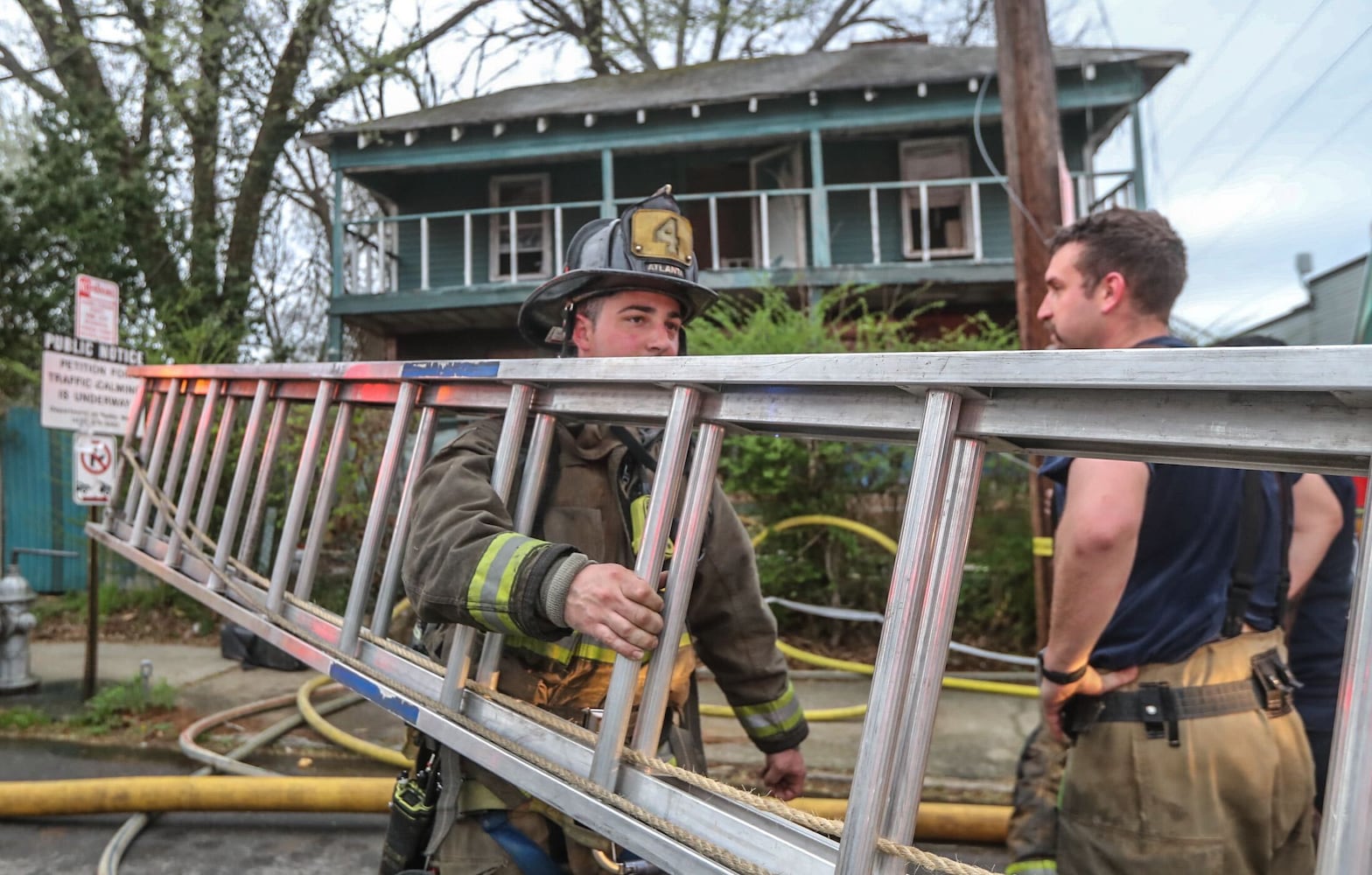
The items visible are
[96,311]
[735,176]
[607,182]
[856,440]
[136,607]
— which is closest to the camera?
[856,440]

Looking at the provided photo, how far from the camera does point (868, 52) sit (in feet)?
44.8

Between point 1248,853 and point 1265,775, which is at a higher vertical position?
point 1265,775

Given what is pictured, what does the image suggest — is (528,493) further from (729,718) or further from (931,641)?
(729,718)

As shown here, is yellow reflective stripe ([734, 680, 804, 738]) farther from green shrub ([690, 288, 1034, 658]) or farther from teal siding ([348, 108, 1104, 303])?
teal siding ([348, 108, 1104, 303])

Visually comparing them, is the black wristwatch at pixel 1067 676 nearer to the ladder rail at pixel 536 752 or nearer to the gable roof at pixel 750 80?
the ladder rail at pixel 536 752

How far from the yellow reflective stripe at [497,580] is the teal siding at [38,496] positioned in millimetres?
9314

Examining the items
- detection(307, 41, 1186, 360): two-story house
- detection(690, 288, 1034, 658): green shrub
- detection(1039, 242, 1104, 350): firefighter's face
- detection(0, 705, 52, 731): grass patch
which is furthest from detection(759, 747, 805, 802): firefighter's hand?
detection(307, 41, 1186, 360): two-story house

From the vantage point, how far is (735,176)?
14.2 metres

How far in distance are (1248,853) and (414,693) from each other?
167cm

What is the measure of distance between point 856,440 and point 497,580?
574 millimetres

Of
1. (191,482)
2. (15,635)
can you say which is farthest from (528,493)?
(15,635)

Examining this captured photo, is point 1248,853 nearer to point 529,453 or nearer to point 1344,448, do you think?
Answer: point 1344,448

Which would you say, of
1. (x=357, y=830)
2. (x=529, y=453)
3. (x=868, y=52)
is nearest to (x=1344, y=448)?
(x=529, y=453)

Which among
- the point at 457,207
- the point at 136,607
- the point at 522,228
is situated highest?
the point at 457,207
